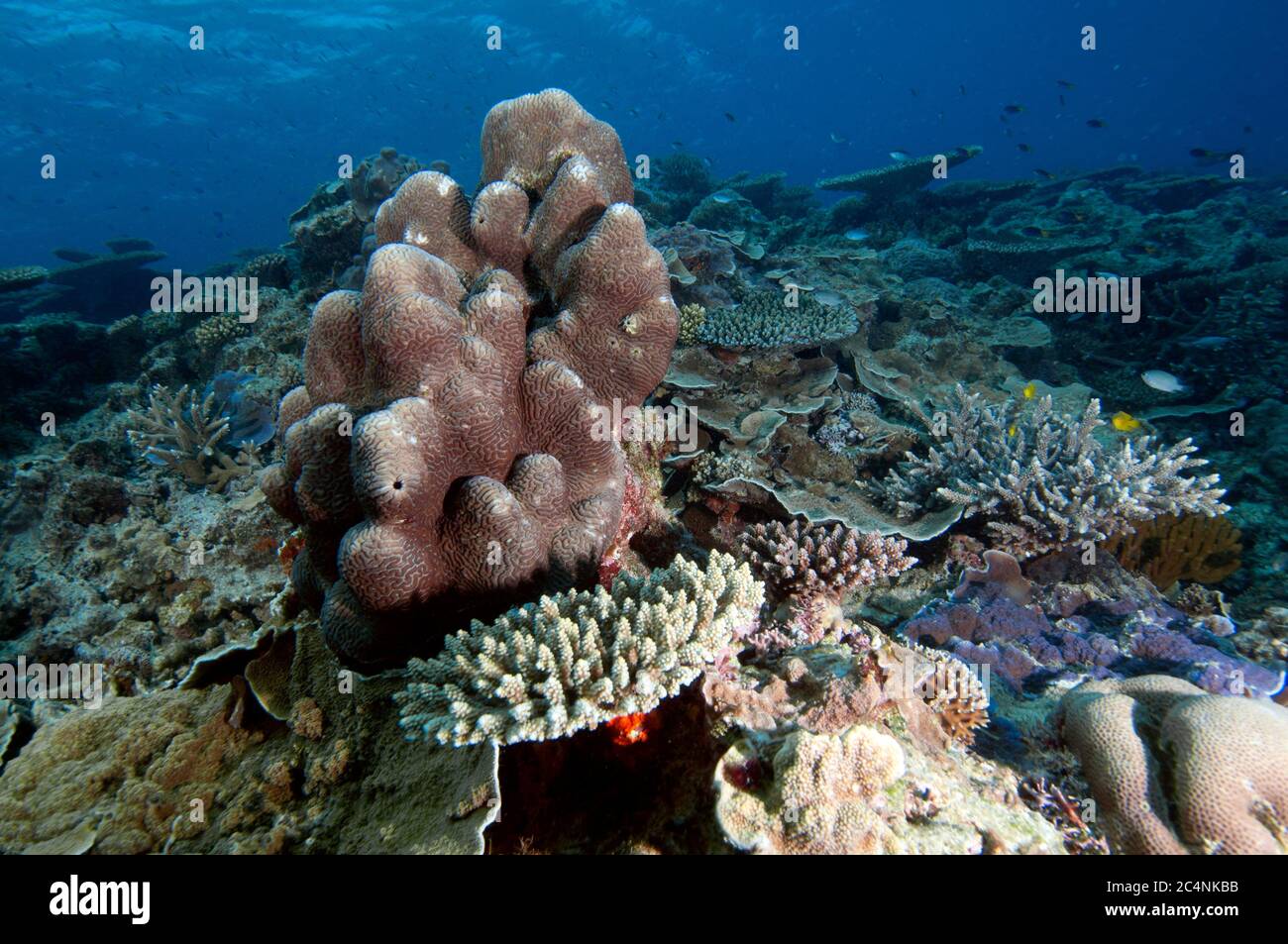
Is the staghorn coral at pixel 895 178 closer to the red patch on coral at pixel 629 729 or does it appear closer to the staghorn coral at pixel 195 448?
the staghorn coral at pixel 195 448

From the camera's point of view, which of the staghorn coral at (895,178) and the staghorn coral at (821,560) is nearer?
the staghorn coral at (821,560)

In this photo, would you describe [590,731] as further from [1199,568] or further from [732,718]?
[1199,568]

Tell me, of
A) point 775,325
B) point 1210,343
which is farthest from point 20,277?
point 1210,343

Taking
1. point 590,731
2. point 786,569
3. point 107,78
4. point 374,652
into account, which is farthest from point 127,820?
point 107,78

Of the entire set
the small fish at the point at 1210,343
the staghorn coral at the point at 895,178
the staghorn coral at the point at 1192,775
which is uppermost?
the staghorn coral at the point at 895,178

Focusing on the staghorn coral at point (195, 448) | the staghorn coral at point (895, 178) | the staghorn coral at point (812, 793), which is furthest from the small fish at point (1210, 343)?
the staghorn coral at point (195, 448)

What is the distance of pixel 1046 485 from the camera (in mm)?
4621

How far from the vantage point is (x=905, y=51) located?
11006 cm

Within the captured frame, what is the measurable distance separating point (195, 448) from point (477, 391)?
5189mm

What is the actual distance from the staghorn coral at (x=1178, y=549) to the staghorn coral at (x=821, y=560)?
2.81m

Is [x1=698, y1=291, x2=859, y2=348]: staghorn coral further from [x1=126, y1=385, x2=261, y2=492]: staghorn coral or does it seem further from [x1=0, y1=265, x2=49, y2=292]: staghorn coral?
[x1=0, y1=265, x2=49, y2=292]: staghorn coral

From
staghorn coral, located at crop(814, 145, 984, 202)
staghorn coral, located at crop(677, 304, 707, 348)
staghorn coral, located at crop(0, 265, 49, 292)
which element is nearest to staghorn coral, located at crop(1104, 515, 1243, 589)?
staghorn coral, located at crop(677, 304, 707, 348)

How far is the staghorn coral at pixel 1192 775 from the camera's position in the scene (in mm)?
2139

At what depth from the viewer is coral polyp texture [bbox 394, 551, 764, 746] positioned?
2.21 metres
